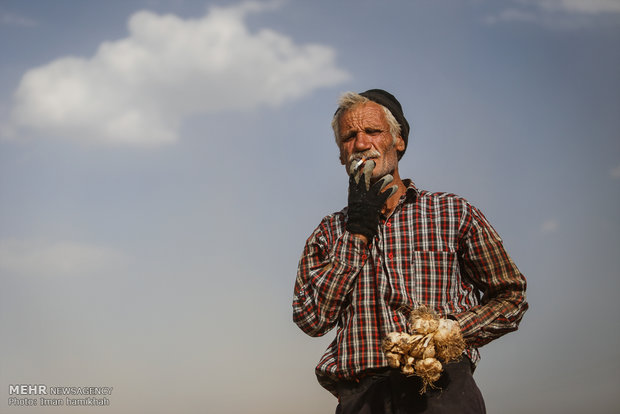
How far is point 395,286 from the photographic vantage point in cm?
388

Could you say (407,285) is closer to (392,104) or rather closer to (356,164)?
(356,164)

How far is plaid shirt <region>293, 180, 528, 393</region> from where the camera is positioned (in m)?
3.81

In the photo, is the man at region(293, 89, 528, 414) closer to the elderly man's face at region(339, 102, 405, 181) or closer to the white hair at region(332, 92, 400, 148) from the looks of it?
the elderly man's face at region(339, 102, 405, 181)

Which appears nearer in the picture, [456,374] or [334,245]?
[456,374]

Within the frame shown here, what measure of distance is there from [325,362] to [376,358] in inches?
14.5

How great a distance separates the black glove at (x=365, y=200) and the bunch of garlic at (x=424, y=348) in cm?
70

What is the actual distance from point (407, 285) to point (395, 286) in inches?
3.5

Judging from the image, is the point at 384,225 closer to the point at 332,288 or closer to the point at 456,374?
the point at 332,288

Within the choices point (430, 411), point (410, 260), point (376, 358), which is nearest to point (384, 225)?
point (410, 260)

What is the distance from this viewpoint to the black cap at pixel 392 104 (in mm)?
4523

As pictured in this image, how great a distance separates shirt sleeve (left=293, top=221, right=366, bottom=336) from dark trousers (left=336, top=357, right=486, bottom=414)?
44 cm

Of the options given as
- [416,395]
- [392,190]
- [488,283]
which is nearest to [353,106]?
[392,190]

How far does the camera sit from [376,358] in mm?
3738

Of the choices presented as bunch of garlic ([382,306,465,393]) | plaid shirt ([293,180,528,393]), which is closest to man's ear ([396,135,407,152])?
plaid shirt ([293,180,528,393])
